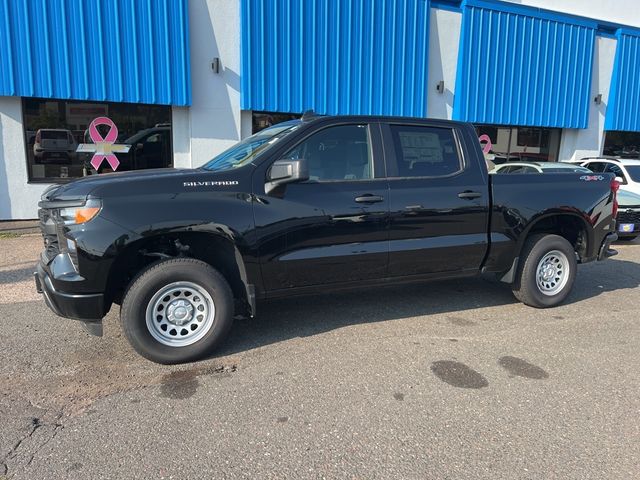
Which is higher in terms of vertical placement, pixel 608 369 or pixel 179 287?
pixel 179 287

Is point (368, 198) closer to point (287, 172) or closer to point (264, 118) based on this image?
point (287, 172)

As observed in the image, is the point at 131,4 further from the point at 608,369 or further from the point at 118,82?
the point at 608,369

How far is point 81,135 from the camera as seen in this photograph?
10.3 m

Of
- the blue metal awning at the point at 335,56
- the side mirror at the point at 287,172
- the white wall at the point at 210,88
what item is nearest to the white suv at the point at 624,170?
the blue metal awning at the point at 335,56

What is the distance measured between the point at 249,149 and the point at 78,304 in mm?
1938

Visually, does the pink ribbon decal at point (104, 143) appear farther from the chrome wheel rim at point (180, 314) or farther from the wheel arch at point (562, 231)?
the wheel arch at point (562, 231)

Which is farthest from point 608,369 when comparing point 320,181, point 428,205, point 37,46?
point 37,46

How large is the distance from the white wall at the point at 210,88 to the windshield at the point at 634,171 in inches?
331

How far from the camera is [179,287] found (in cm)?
378

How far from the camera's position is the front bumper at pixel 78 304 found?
357 cm

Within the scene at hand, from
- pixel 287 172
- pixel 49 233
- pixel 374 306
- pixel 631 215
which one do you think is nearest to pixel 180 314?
pixel 49 233

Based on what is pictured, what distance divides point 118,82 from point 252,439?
906cm

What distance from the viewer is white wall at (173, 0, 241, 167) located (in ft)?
34.6

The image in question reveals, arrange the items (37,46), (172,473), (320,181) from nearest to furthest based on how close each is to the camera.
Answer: (172,473), (320,181), (37,46)
